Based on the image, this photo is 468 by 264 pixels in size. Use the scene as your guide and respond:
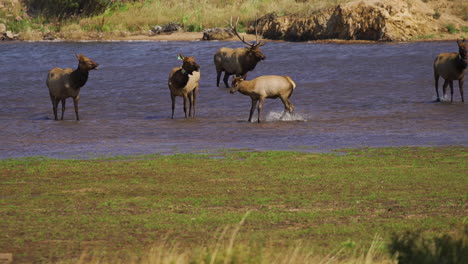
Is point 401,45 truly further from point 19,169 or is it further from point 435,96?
point 19,169

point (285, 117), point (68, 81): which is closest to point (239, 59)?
point (285, 117)

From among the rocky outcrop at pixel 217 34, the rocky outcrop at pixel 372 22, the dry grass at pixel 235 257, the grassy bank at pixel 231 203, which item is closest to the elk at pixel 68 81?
the grassy bank at pixel 231 203

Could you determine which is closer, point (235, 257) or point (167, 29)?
point (235, 257)

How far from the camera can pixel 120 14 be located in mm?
63594

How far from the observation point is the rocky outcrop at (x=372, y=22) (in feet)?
152

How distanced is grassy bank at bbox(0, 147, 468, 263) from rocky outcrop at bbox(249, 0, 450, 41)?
3015 cm

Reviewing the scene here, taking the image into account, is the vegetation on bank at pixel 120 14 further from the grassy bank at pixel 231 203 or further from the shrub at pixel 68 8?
the grassy bank at pixel 231 203

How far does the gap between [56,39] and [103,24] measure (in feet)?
13.1

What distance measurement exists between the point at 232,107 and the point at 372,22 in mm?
20797

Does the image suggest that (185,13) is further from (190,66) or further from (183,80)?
(190,66)

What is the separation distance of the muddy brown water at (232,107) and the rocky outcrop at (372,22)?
1546 mm

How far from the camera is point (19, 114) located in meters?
28.2

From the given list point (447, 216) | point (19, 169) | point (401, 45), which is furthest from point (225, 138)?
point (401, 45)

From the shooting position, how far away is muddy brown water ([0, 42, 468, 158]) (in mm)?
19547
